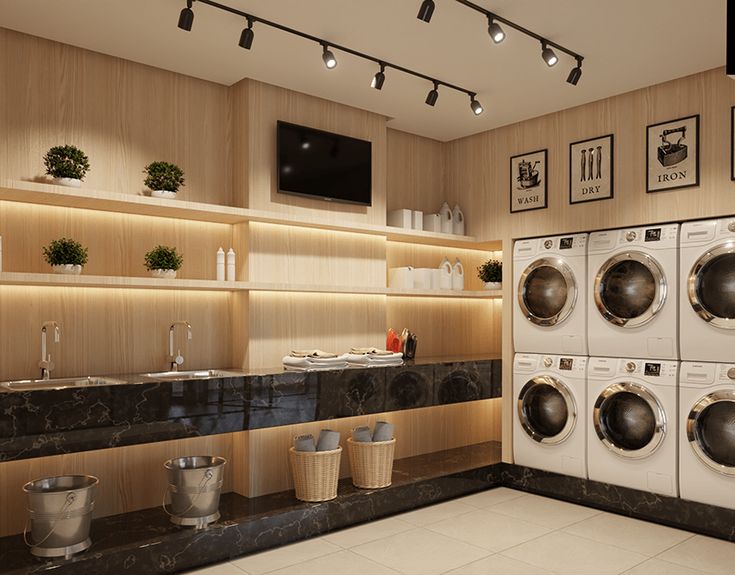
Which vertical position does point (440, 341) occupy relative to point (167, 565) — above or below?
above

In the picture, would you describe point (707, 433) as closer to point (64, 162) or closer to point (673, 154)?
point (673, 154)

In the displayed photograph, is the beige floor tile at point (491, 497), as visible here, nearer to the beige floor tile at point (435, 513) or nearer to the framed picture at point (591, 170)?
the beige floor tile at point (435, 513)

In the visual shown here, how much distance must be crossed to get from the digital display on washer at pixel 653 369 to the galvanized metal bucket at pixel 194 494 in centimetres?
268

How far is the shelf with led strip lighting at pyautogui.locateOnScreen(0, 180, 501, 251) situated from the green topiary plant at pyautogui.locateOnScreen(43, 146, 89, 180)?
0.09 meters

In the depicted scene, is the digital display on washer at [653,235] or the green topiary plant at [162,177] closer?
the green topiary plant at [162,177]

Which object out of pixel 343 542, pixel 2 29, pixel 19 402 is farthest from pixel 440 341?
pixel 2 29

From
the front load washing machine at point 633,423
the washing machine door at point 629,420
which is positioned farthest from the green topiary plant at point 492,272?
the washing machine door at point 629,420

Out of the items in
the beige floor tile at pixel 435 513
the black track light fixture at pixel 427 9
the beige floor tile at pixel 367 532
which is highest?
the black track light fixture at pixel 427 9

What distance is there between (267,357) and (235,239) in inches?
31.9

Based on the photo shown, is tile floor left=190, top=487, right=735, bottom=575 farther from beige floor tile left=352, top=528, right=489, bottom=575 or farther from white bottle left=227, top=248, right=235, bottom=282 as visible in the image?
white bottle left=227, top=248, right=235, bottom=282

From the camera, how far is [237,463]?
4176mm

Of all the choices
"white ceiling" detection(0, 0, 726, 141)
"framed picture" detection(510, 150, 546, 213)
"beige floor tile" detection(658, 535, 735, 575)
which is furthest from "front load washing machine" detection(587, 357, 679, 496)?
"white ceiling" detection(0, 0, 726, 141)

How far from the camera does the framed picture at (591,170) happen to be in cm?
447

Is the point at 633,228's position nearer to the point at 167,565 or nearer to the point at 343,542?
the point at 343,542
